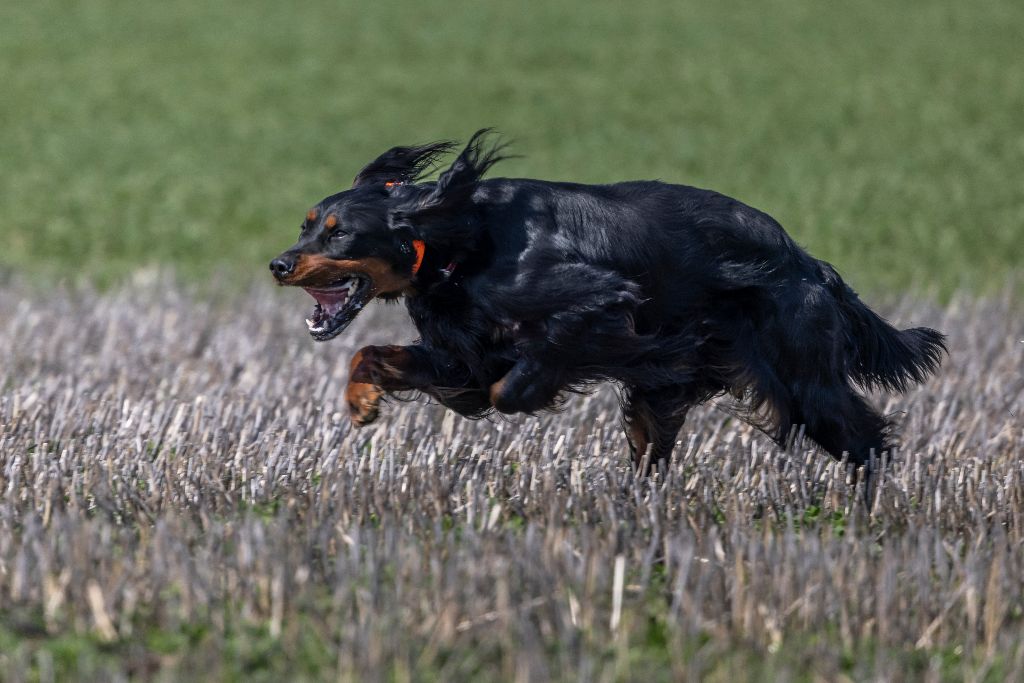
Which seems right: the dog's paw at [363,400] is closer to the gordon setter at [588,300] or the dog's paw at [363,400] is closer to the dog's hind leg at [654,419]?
the gordon setter at [588,300]

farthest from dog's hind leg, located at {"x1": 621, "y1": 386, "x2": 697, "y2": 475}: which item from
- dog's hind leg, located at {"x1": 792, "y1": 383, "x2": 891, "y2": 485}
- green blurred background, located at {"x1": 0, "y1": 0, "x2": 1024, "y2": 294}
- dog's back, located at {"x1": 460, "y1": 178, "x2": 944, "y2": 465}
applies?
green blurred background, located at {"x1": 0, "y1": 0, "x2": 1024, "y2": 294}

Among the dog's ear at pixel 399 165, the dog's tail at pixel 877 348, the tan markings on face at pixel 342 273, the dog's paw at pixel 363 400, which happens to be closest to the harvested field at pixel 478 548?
the dog's paw at pixel 363 400

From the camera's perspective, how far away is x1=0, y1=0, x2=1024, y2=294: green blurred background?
12.8 m

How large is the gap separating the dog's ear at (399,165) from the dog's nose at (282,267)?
53 cm

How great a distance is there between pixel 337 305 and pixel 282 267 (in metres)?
0.25

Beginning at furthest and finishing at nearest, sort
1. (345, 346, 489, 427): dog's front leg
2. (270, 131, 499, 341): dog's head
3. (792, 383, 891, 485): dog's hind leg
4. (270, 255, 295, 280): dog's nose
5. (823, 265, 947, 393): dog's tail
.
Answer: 1. (823, 265, 947, 393): dog's tail
2. (792, 383, 891, 485): dog's hind leg
3. (345, 346, 489, 427): dog's front leg
4. (270, 131, 499, 341): dog's head
5. (270, 255, 295, 280): dog's nose

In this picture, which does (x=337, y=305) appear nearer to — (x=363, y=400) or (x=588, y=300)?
(x=363, y=400)

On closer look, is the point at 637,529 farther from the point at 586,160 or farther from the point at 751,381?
the point at 586,160

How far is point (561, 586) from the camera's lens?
10.8ft

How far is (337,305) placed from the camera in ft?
14.3

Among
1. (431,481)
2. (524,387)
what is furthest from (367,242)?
(431,481)

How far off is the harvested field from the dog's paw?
18cm

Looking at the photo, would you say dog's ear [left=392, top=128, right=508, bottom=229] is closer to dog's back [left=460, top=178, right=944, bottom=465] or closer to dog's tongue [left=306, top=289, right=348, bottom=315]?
dog's back [left=460, top=178, right=944, bottom=465]

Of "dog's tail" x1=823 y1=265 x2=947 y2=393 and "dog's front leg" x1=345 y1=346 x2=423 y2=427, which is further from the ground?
"dog's tail" x1=823 y1=265 x2=947 y2=393
